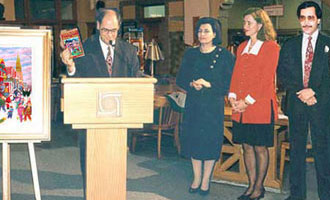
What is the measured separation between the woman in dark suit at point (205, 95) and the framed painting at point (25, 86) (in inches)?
54.8

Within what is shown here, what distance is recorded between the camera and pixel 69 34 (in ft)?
10.2

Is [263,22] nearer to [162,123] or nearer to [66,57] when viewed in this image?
[66,57]

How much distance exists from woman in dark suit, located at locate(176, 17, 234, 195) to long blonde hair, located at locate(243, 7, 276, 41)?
0.33m

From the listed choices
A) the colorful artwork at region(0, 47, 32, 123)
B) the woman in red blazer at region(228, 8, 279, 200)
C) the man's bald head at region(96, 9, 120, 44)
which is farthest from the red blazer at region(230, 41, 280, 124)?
the colorful artwork at region(0, 47, 32, 123)

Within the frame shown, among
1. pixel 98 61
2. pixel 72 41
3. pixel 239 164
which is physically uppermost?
pixel 72 41

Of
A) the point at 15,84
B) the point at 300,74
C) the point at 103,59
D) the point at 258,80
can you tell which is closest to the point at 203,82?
the point at 258,80

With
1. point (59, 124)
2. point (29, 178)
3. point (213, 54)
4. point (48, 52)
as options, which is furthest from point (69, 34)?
point (59, 124)

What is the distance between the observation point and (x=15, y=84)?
135 inches

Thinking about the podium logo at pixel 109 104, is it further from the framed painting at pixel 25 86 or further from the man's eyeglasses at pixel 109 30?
the man's eyeglasses at pixel 109 30

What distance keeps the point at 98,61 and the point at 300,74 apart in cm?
153

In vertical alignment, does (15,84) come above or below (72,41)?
below

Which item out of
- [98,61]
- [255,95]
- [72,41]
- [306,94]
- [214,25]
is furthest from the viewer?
[214,25]

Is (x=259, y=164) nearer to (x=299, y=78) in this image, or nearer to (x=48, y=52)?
(x=299, y=78)

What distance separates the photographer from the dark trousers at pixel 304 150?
397cm
